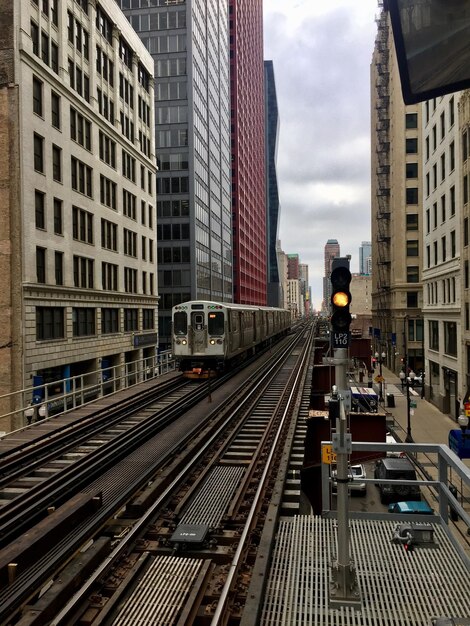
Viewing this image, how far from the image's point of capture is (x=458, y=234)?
33.8m

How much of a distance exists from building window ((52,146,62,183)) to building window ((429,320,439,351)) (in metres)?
32.4

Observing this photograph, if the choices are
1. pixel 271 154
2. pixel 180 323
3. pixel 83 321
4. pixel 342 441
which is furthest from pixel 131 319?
pixel 271 154

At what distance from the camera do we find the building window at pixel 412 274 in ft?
210

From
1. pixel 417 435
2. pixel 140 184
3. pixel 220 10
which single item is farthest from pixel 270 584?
pixel 220 10

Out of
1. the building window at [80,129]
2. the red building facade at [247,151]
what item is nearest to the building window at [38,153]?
the building window at [80,129]

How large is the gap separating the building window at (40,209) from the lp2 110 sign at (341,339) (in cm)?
2641

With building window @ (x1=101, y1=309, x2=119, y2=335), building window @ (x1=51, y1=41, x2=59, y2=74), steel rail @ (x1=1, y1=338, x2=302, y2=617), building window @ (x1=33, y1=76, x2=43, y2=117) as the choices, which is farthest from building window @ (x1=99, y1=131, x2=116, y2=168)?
steel rail @ (x1=1, y1=338, x2=302, y2=617)

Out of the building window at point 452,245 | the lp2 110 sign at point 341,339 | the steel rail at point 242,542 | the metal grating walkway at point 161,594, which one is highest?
the building window at point 452,245

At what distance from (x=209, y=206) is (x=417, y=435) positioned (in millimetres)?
48477

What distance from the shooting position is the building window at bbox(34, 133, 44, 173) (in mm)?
28219

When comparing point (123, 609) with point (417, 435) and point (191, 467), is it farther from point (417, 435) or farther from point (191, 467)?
point (417, 435)

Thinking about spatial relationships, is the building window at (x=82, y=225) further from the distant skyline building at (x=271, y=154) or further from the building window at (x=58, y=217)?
the distant skyline building at (x=271, y=154)

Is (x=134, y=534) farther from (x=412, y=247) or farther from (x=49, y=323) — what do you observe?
(x=412, y=247)

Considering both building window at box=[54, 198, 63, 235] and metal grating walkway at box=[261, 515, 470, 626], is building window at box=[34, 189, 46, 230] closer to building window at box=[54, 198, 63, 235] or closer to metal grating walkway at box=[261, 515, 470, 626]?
building window at box=[54, 198, 63, 235]
